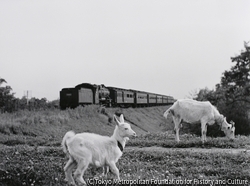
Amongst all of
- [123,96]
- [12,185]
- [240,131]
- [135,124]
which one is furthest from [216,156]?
[123,96]

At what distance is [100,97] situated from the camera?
3744 cm

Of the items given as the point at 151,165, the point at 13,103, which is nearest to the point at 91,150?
the point at 151,165

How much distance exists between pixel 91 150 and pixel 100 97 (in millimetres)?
31286

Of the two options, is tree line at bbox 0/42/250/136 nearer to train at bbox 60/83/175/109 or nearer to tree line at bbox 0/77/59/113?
tree line at bbox 0/77/59/113

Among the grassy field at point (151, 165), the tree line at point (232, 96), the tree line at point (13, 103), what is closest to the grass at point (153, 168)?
the grassy field at point (151, 165)

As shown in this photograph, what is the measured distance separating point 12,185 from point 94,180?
1560 mm

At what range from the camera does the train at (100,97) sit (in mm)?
32438

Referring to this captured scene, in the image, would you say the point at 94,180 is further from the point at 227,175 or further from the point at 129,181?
the point at 227,175

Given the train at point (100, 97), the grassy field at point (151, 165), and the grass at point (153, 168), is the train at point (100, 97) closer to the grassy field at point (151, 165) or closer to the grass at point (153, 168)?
the grassy field at point (151, 165)

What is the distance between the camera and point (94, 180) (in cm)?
652

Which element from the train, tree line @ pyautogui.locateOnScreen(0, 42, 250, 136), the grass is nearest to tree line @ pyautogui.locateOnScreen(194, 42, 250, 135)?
tree line @ pyautogui.locateOnScreen(0, 42, 250, 136)

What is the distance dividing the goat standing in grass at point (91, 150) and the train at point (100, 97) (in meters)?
25.3

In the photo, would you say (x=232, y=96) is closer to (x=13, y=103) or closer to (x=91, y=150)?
(x=13, y=103)

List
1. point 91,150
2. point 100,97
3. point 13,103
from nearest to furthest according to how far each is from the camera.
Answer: point 91,150 < point 13,103 < point 100,97
